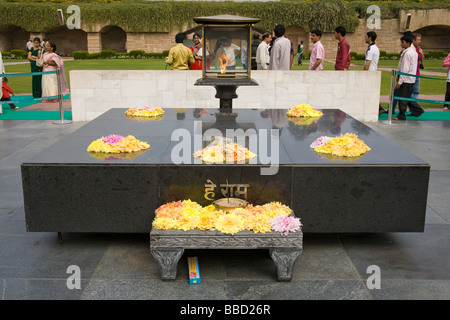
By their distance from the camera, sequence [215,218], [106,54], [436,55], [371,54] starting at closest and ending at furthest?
[215,218] → [371,54] → [106,54] → [436,55]

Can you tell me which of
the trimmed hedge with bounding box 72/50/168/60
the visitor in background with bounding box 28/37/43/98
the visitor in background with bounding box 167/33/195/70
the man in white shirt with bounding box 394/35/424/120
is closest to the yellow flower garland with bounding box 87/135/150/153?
the visitor in background with bounding box 167/33/195/70

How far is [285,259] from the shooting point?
3369 mm

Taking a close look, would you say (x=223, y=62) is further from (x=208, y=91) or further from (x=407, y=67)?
(x=407, y=67)

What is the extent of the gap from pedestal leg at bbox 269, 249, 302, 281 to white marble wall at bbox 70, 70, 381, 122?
21.6 ft

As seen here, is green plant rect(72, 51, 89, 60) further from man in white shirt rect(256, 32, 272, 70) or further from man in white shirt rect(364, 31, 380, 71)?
man in white shirt rect(364, 31, 380, 71)

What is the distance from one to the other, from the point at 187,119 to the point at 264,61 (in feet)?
15.4

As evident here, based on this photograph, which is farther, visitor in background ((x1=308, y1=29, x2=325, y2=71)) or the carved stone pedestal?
visitor in background ((x1=308, y1=29, x2=325, y2=71))

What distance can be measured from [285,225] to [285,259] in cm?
24

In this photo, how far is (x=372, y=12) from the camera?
37750 millimetres

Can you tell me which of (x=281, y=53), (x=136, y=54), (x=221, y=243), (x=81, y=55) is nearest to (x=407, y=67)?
(x=281, y=53)

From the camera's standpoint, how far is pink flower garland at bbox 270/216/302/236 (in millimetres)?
3356
